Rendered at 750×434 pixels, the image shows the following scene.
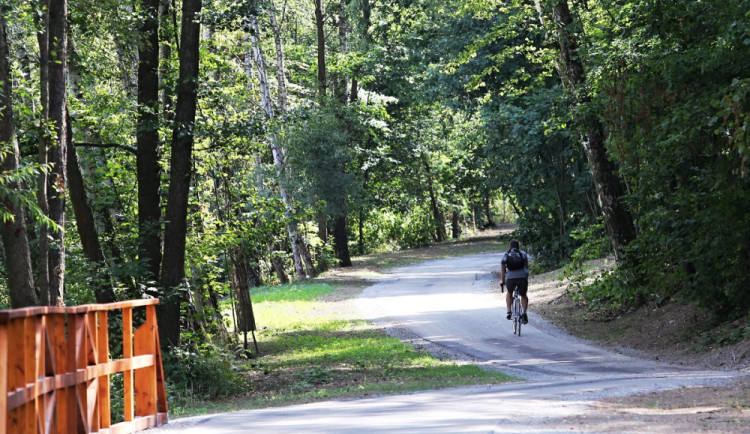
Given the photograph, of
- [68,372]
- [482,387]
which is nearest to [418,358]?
[482,387]

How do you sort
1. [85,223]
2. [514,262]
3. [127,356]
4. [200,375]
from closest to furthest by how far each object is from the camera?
[127,356] < [85,223] < [200,375] < [514,262]

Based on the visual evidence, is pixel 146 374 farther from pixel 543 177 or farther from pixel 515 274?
pixel 543 177

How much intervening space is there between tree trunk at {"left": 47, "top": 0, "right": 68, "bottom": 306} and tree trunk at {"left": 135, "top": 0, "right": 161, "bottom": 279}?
11.7 ft

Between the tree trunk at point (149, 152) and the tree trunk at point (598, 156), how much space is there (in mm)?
9335

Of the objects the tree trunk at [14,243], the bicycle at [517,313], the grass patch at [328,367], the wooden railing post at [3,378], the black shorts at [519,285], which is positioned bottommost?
the grass patch at [328,367]

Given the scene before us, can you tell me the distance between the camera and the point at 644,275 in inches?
741

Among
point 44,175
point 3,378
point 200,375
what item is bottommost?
point 200,375

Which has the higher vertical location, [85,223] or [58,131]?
[58,131]

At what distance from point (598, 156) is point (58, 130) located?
1309 cm

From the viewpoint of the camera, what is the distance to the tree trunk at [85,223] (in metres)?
14.8

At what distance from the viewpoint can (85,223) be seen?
15.0m

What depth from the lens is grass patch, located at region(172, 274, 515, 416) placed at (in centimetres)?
1284

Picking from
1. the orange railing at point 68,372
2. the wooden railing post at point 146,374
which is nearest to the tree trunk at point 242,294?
the wooden railing post at point 146,374

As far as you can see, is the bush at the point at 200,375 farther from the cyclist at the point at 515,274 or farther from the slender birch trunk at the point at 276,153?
the slender birch trunk at the point at 276,153
